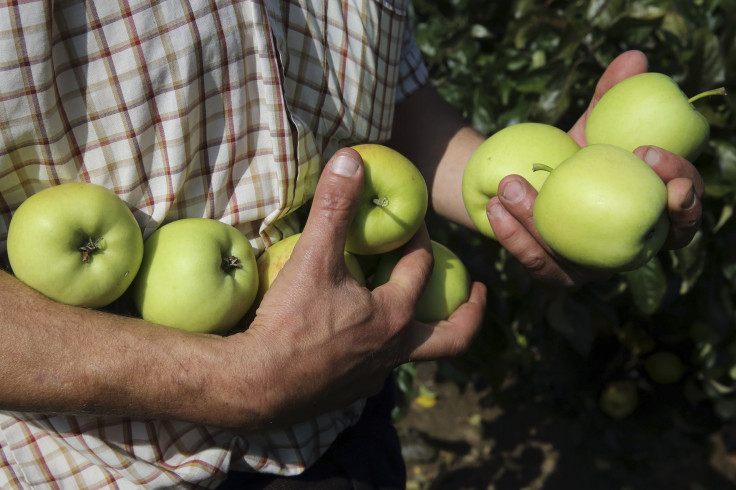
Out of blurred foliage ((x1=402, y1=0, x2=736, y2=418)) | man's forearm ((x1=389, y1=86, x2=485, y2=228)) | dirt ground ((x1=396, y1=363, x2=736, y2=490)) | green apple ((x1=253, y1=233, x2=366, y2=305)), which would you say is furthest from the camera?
dirt ground ((x1=396, y1=363, x2=736, y2=490))

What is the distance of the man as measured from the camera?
0.95 meters

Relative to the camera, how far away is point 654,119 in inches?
48.1

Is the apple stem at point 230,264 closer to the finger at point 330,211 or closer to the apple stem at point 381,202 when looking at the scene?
the finger at point 330,211

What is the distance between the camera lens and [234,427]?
1062 millimetres

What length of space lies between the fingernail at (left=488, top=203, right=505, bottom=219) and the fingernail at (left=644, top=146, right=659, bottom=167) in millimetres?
274

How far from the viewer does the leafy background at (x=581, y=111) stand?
1.85 meters

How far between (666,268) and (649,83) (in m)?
1.08

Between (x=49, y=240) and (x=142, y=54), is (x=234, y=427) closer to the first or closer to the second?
(x=49, y=240)

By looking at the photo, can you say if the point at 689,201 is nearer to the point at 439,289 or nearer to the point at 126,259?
the point at 439,289

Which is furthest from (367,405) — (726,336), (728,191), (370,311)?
(726,336)

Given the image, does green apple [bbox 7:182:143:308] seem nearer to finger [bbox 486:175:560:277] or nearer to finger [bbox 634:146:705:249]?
finger [bbox 486:175:560:277]

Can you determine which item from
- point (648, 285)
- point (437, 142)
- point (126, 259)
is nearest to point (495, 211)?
point (437, 142)

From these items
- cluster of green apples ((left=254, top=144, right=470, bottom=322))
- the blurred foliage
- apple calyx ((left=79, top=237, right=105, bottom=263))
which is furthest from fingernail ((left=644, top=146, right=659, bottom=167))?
apple calyx ((left=79, top=237, right=105, bottom=263))

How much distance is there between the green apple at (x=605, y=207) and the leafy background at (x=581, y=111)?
0.74 metres
